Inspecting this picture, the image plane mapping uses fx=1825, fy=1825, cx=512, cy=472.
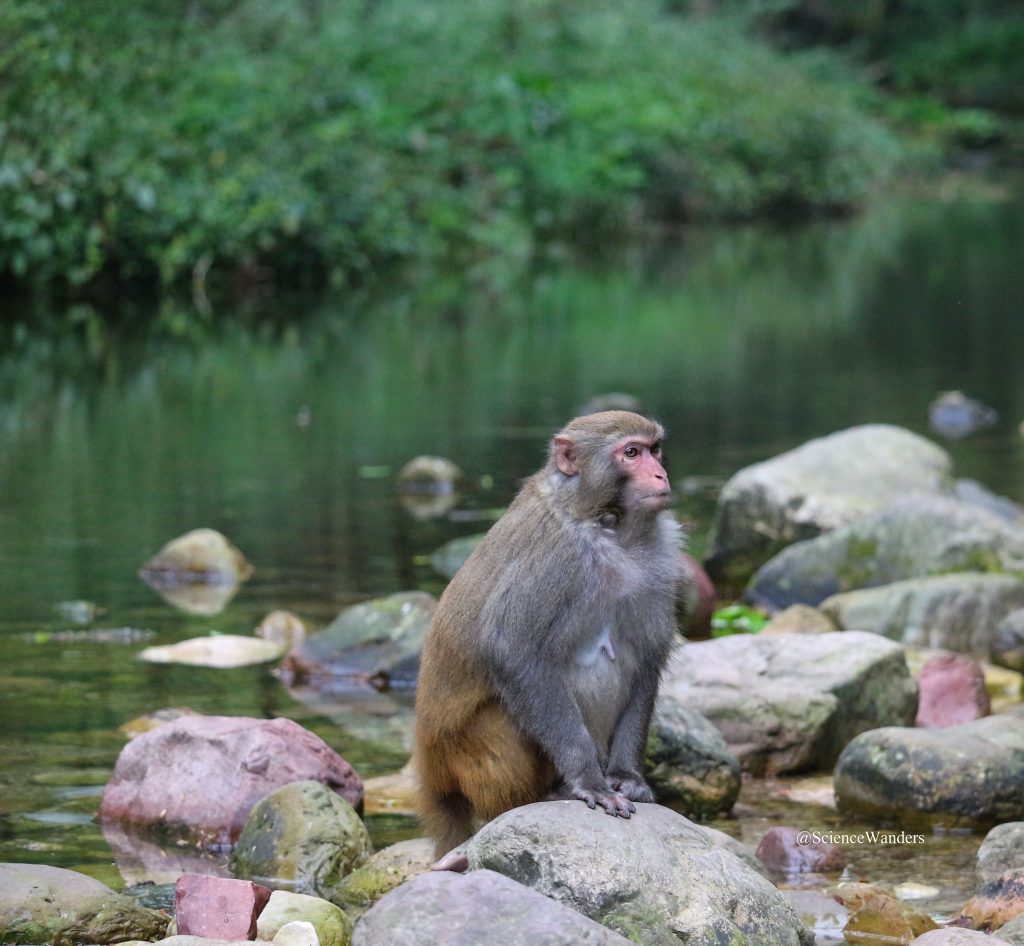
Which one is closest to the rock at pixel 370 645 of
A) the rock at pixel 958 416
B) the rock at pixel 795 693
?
the rock at pixel 795 693

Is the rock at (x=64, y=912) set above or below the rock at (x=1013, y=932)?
above

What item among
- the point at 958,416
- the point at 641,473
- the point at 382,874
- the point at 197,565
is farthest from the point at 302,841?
the point at 958,416

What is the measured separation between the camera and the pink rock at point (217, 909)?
4.48m

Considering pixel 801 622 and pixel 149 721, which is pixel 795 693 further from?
pixel 149 721

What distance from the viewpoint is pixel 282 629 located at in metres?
7.94

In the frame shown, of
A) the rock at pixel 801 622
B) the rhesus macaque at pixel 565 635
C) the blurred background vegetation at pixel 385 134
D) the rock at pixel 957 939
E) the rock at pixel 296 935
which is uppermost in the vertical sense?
the blurred background vegetation at pixel 385 134

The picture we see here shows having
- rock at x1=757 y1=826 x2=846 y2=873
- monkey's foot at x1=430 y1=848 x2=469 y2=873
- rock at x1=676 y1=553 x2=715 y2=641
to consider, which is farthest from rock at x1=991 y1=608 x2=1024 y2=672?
monkey's foot at x1=430 y1=848 x2=469 y2=873

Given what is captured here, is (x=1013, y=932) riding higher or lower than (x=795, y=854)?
higher

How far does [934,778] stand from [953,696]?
1.11 metres

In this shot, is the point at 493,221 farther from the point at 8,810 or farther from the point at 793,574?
the point at 8,810

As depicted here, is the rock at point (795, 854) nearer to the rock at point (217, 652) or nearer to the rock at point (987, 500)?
the rock at point (217, 652)

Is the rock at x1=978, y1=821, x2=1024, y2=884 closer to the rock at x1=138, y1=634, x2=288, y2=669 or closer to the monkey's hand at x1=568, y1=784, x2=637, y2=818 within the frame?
the monkey's hand at x1=568, y1=784, x2=637, y2=818

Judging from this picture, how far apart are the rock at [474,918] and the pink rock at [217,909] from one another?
0.58 meters

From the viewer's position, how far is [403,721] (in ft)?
22.7
